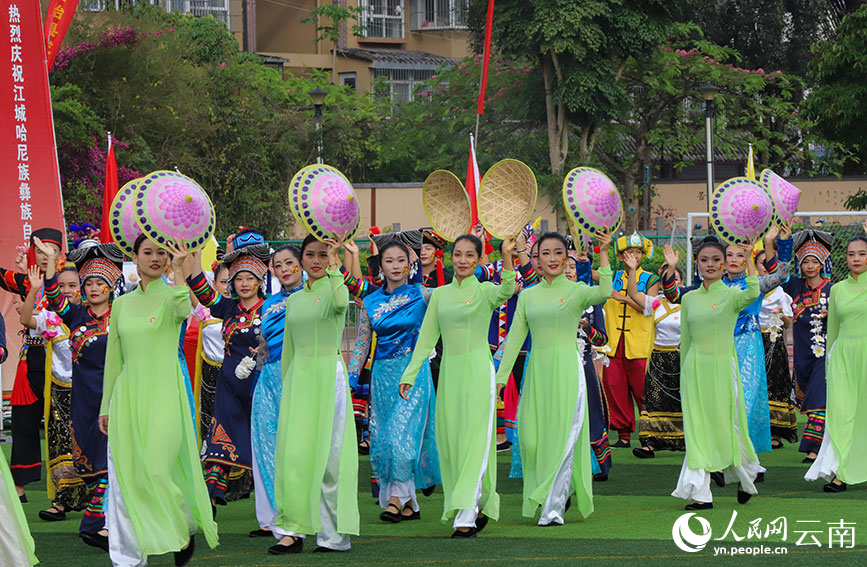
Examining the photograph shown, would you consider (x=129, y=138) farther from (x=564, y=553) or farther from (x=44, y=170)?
(x=564, y=553)

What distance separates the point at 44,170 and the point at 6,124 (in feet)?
1.84

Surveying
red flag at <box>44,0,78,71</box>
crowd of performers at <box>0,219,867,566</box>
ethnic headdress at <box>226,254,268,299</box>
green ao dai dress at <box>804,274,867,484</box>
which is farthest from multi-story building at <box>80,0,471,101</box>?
green ao dai dress at <box>804,274,867,484</box>

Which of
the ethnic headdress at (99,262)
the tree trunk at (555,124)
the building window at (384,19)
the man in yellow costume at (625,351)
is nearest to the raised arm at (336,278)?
the ethnic headdress at (99,262)

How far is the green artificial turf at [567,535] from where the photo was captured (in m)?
7.21

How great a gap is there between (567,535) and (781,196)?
11.0ft

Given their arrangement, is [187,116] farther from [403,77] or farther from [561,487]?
[561,487]

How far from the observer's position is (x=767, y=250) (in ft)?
32.0

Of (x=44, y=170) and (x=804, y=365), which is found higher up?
(x=44, y=170)

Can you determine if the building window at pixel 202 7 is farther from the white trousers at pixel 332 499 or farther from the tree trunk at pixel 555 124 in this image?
the white trousers at pixel 332 499

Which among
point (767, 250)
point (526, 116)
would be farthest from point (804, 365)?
point (526, 116)

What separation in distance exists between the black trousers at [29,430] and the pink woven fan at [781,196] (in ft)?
17.7

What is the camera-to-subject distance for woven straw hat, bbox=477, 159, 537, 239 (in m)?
9.39

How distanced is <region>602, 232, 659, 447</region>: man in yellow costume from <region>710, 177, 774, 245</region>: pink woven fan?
3000 mm

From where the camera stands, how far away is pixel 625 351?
12.0 m
